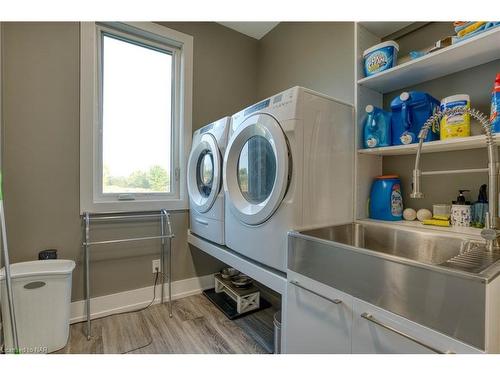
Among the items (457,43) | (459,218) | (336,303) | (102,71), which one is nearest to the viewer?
(336,303)

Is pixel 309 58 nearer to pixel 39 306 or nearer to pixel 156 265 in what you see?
pixel 156 265

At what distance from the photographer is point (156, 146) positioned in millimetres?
2287

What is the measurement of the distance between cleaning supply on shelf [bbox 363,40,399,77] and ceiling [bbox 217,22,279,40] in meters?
1.39

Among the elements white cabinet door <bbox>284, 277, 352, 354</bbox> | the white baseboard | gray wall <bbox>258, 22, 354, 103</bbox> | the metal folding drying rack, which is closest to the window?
the metal folding drying rack

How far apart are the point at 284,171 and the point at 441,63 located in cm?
103

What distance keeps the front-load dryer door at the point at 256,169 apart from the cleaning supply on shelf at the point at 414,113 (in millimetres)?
730

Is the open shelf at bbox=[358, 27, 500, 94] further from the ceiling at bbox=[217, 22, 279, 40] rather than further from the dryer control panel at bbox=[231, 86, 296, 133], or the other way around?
the ceiling at bbox=[217, 22, 279, 40]

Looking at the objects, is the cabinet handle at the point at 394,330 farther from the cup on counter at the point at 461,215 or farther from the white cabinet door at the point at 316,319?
the cup on counter at the point at 461,215

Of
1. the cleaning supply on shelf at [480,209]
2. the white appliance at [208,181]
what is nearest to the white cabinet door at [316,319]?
the white appliance at [208,181]

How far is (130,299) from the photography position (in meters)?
2.10

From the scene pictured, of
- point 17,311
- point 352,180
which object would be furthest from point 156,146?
point 352,180

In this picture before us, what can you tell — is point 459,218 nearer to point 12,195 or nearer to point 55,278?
point 55,278

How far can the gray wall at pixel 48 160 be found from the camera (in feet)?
5.50
